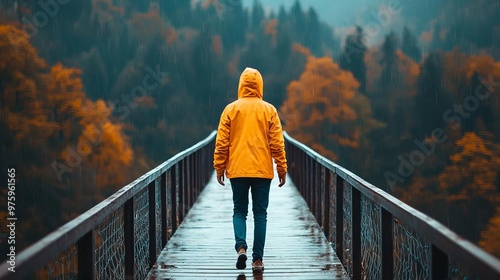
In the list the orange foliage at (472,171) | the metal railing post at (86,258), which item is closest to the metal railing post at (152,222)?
the metal railing post at (86,258)

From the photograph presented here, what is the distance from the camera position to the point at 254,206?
222 inches

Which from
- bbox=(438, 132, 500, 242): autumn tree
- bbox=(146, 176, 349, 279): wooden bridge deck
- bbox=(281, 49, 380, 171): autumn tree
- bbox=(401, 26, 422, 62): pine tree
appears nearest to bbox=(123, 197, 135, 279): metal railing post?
bbox=(146, 176, 349, 279): wooden bridge deck

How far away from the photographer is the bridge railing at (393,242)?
8.57ft

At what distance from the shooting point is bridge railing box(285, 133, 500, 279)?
261 cm

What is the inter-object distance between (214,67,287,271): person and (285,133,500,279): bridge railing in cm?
65

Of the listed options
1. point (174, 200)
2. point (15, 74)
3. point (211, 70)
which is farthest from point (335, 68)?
point (174, 200)

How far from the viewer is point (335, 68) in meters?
67.3

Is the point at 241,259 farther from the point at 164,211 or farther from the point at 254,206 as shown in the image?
the point at 164,211

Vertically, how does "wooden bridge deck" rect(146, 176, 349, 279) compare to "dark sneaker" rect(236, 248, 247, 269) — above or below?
below

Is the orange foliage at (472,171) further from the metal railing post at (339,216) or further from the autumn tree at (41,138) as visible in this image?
the metal railing post at (339,216)

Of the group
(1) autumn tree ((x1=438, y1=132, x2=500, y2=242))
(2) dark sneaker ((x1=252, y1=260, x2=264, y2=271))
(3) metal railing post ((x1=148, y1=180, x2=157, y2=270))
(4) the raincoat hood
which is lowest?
(1) autumn tree ((x1=438, y1=132, x2=500, y2=242))

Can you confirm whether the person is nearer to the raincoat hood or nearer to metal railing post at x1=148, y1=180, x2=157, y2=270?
the raincoat hood

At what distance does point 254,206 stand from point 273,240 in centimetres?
200

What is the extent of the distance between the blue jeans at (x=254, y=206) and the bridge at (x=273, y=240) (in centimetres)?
26
